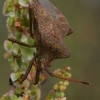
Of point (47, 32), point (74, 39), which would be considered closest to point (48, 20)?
point (47, 32)

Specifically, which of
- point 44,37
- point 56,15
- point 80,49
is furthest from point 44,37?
point 80,49

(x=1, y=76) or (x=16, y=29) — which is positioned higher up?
(x=16, y=29)

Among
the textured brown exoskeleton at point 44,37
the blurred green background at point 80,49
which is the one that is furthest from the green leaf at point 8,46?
the blurred green background at point 80,49

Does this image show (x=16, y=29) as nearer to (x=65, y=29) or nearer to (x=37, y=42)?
(x=37, y=42)

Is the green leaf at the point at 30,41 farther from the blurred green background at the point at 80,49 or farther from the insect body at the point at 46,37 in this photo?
the blurred green background at the point at 80,49

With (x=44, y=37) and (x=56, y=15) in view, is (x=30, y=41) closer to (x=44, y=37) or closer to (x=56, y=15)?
(x=44, y=37)

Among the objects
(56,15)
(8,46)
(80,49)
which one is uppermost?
(56,15)
